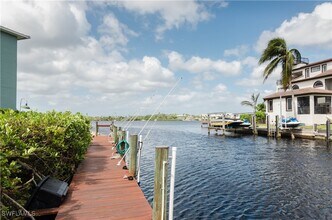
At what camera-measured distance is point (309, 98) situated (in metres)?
26.3

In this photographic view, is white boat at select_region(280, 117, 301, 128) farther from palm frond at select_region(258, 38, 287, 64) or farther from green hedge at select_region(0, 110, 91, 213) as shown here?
green hedge at select_region(0, 110, 91, 213)

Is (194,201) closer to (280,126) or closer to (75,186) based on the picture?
(75,186)

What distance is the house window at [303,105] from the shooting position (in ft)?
88.2

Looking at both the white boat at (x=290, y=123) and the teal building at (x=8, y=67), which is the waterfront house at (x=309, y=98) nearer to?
the white boat at (x=290, y=123)

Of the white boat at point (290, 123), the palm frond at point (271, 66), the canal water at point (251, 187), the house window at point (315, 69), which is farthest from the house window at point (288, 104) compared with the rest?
the canal water at point (251, 187)

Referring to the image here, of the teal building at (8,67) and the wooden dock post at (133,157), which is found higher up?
the teal building at (8,67)

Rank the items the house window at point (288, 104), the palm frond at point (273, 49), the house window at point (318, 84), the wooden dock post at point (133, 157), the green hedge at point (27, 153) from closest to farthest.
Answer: the green hedge at point (27, 153)
the wooden dock post at point (133, 157)
the palm frond at point (273, 49)
the house window at point (288, 104)
the house window at point (318, 84)

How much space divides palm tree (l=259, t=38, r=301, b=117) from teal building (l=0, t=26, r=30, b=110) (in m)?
26.3

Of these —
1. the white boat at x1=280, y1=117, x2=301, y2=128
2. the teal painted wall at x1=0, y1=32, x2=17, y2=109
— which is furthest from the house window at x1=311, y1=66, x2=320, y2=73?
the teal painted wall at x1=0, y1=32, x2=17, y2=109

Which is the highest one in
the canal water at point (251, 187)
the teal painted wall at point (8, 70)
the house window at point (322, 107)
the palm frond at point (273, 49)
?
the palm frond at point (273, 49)

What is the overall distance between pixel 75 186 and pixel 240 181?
6.46 meters

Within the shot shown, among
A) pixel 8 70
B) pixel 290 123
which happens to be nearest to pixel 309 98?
pixel 290 123

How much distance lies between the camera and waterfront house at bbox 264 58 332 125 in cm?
2627

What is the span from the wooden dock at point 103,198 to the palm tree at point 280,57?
2698 cm
